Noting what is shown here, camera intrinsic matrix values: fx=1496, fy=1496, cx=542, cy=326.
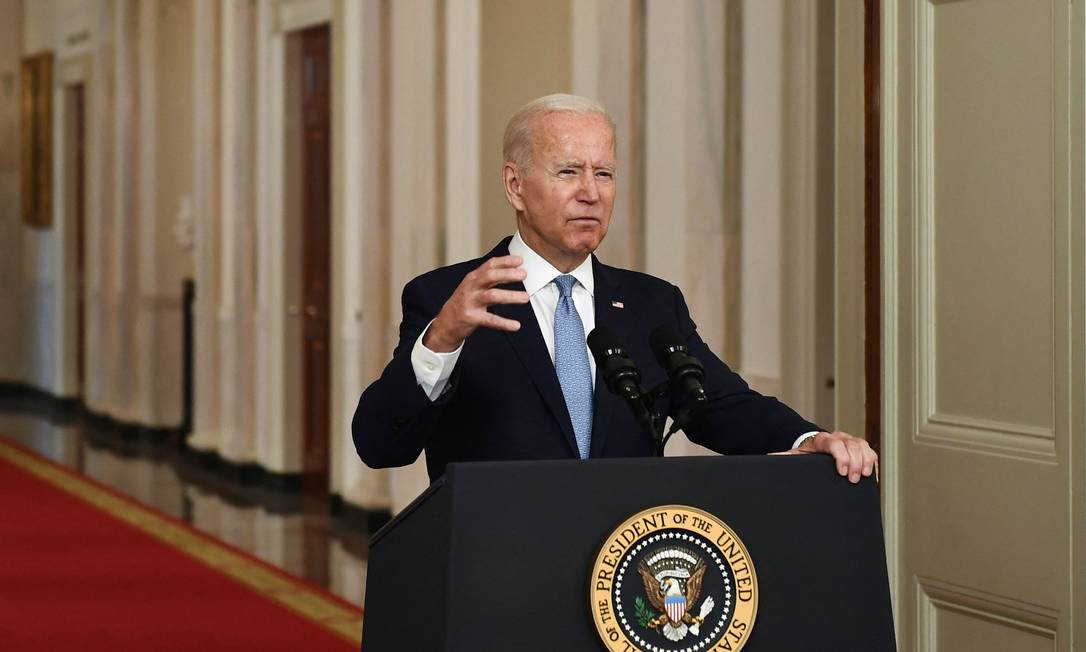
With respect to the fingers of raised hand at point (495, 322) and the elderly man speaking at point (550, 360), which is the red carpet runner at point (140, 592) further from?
the fingers of raised hand at point (495, 322)

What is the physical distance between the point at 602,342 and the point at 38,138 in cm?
1464

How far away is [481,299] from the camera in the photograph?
6.70 ft

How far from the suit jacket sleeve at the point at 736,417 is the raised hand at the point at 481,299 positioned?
0.52m

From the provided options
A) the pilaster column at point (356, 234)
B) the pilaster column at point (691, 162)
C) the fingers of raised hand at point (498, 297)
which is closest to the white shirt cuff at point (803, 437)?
the fingers of raised hand at point (498, 297)

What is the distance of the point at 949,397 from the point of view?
353cm

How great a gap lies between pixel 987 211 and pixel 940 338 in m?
0.33

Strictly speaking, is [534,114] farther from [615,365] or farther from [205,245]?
[205,245]

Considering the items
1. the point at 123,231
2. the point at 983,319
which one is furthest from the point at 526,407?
the point at 123,231

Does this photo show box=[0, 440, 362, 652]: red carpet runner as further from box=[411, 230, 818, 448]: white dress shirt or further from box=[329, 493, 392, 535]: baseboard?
box=[411, 230, 818, 448]: white dress shirt

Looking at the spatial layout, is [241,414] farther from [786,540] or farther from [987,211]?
[786,540]

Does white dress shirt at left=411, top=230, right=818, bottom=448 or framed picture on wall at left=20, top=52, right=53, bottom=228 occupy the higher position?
framed picture on wall at left=20, top=52, right=53, bottom=228

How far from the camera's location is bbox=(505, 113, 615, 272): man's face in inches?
94.1

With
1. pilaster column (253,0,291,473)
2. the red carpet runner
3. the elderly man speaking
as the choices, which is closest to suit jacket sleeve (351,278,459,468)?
the elderly man speaking

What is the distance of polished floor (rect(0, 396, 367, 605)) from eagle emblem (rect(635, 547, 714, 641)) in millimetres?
4553
